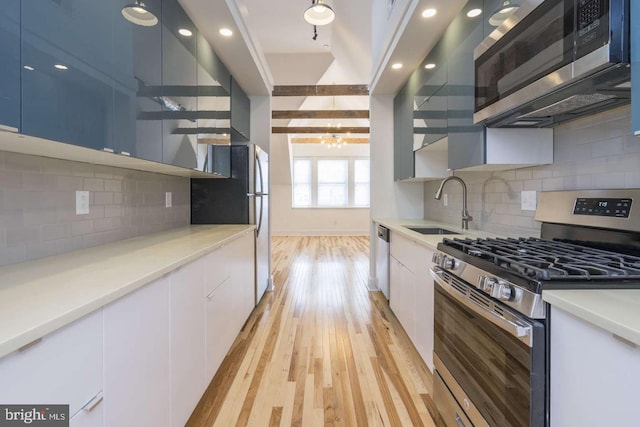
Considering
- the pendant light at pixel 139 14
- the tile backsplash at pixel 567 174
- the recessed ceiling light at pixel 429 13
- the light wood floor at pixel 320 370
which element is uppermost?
the recessed ceiling light at pixel 429 13

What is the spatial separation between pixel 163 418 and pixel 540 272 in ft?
4.74

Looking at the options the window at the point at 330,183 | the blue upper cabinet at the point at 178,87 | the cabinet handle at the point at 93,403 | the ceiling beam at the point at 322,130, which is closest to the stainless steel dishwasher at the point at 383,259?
the blue upper cabinet at the point at 178,87

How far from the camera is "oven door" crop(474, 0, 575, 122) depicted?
110 cm

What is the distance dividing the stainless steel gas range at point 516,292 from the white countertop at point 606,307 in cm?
3

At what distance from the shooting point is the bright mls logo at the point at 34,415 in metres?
0.61

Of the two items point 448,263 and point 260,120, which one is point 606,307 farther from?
point 260,120

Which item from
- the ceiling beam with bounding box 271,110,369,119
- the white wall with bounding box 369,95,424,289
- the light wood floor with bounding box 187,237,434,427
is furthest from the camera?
the ceiling beam with bounding box 271,110,369,119

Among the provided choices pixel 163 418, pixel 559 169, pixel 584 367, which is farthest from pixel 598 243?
pixel 163 418

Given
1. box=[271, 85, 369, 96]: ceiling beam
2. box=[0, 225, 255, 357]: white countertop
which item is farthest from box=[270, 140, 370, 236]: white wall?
box=[0, 225, 255, 357]: white countertop

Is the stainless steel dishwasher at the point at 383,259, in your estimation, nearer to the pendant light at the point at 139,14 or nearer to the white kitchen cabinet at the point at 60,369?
the pendant light at the point at 139,14

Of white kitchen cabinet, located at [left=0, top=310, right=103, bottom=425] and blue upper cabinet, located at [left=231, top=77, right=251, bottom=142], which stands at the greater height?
blue upper cabinet, located at [left=231, top=77, right=251, bottom=142]

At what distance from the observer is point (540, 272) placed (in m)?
0.90

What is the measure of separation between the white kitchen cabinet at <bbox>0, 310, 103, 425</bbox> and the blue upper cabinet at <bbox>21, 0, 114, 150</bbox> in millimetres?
597

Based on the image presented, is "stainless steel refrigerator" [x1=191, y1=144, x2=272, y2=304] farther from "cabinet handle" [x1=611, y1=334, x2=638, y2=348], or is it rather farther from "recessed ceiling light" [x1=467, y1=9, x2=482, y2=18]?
"cabinet handle" [x1=611, y1=334, x2=638, y2=348]
